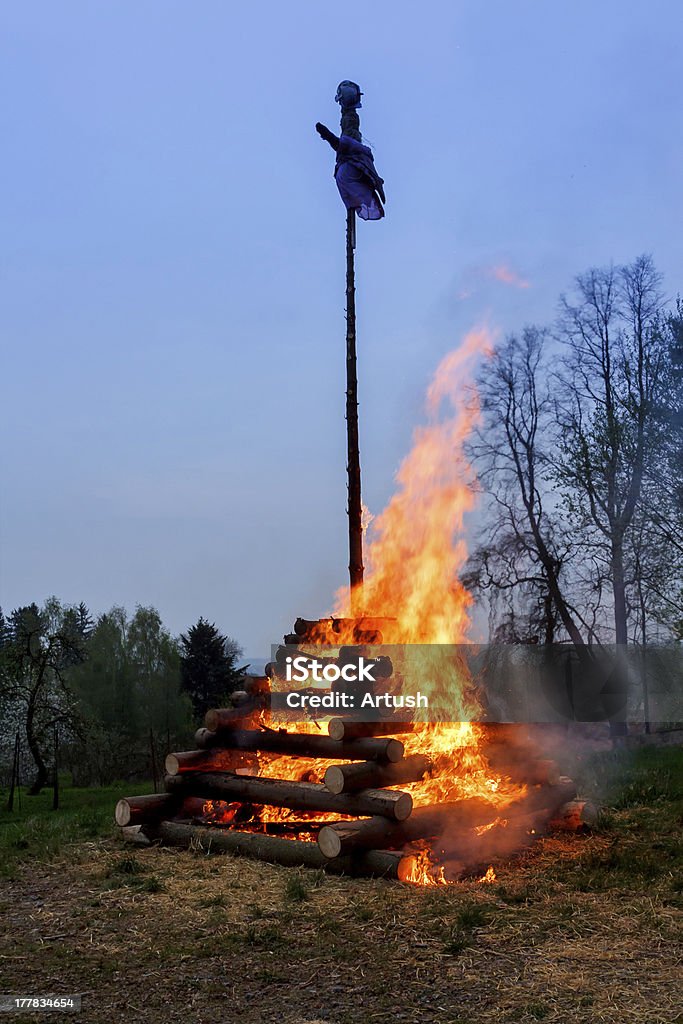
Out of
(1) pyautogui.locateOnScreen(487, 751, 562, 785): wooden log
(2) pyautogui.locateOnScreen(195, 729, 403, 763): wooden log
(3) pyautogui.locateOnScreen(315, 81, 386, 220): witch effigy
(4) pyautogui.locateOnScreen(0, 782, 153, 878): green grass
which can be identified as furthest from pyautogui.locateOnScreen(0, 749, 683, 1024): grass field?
(3) pyautogui.locateOnScreen(315, 81, 386, 220): witch effigy

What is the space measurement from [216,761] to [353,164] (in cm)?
997

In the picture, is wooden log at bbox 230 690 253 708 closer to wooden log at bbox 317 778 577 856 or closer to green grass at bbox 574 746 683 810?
wooden log at bbox 317 778 577 856

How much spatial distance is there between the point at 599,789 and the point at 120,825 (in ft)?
26.5

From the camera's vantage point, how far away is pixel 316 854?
10039mm

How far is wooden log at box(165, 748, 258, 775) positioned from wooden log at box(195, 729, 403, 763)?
0.46 ft

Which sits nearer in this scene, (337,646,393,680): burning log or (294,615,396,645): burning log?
(337,646,393,680): burning log

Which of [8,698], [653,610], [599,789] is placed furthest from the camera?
[8,698]

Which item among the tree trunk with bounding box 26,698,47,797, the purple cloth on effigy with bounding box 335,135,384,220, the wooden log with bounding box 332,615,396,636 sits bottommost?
the tree trunk with bounding box 26,698,47,797

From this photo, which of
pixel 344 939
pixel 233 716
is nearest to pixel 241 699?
pixel 233 716

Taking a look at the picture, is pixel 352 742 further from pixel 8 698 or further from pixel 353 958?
pixel 8 698

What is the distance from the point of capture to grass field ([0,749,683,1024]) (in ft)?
19.4

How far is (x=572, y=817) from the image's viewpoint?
12.1 metres

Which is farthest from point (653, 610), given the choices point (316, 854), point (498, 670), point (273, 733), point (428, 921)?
point (428, 921)

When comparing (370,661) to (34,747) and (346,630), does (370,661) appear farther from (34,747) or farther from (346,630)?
(34,747)
